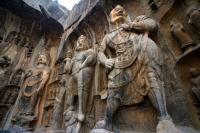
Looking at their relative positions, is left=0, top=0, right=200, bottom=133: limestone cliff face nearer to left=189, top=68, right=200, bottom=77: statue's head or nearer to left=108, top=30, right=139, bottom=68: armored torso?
left=189, top=68, right=200, bottom=77: statue's head

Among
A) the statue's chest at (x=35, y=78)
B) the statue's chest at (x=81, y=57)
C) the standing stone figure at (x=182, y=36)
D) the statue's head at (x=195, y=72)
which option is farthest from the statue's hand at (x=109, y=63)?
the statue's chest at (x=35, y=78)

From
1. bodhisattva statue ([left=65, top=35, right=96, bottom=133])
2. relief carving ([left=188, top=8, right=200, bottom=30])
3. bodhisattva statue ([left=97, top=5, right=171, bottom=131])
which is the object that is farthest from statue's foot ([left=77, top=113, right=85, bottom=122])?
relief carving ([left=188, top=8, right=200, bottom=30])

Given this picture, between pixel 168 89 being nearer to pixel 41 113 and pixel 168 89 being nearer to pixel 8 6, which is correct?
pixel 41 113

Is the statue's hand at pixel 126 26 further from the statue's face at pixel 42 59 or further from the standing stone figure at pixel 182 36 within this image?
the statue's face at pixel 42 59

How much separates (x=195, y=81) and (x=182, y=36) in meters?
0.77

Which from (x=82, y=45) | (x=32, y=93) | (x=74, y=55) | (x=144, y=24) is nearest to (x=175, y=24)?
(x=144, y=24)

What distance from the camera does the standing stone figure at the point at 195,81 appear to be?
2.63 m

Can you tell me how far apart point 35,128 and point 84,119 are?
1.81 metres

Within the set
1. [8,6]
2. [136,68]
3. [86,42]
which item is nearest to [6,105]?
[86,42]

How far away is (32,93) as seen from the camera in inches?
199

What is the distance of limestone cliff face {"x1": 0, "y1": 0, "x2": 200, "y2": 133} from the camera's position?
2.84 m

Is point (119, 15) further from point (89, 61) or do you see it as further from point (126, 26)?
point (89, 61)

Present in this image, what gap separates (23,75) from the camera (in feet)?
19.3

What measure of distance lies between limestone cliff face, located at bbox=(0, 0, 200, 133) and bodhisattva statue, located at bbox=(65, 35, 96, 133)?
10 cm
